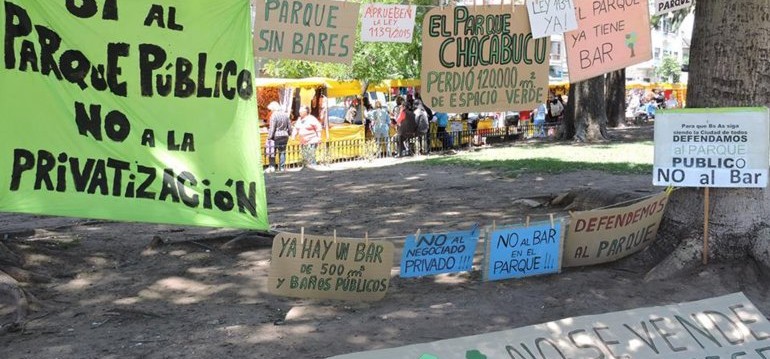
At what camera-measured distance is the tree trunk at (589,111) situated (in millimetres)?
24625

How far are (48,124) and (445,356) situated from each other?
3.11 meters

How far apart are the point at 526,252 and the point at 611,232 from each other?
0.87m

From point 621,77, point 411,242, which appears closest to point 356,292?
point 411,242

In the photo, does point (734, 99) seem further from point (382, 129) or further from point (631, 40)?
point (382, 129)

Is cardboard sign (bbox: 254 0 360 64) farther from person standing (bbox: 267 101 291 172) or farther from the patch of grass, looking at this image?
person standing (bbox: 267 101 291 172)

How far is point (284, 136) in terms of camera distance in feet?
64.3

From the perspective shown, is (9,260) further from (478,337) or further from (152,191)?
(478,337)

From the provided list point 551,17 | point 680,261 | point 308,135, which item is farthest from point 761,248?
point 308,135

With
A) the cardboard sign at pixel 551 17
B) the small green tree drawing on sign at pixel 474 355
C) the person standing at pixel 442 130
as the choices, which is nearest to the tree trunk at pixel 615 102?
the person standing at pixel 442 130

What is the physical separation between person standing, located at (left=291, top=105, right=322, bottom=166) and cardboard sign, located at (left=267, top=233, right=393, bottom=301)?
13.7 metres

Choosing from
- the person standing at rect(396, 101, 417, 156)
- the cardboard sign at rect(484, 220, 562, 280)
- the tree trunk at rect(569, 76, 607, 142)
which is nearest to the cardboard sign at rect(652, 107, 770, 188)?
the cardboard sign at rect(484, 220, 562, 280)

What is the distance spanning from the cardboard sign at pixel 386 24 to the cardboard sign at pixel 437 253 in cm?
234

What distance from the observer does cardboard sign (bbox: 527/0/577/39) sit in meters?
7.41

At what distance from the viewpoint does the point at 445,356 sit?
17.6 feet
